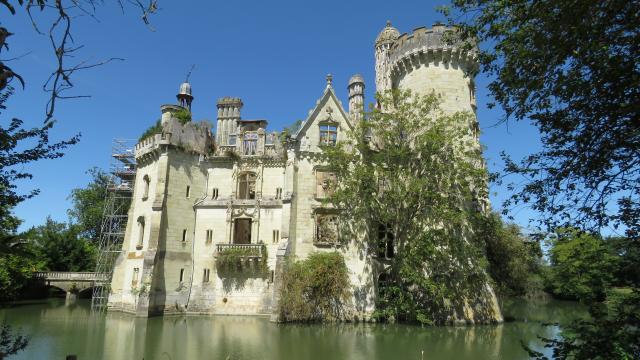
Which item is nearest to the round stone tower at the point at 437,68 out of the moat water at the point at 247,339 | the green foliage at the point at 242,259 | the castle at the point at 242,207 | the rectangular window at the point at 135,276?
the castle at the point at 242,207

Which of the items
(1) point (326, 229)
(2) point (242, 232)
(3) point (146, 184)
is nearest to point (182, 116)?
(3) point (146, 184)

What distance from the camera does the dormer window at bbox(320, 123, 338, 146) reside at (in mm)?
A: 28359

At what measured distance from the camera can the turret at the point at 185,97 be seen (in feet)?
107

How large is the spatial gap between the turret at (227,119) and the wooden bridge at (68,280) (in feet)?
58.0

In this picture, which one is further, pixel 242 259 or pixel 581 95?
pixel 242 259

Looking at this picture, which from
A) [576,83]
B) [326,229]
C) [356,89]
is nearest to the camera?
[576,83]

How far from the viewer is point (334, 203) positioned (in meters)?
25.4

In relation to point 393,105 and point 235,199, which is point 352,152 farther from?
point 235,199

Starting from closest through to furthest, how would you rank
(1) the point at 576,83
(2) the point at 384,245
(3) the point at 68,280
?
1. (1) the point at 576,83
2. (2) the point at 384,245
3. (3) the point at 68,280

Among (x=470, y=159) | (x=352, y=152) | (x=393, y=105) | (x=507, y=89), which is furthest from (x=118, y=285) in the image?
(x=507, y=89)

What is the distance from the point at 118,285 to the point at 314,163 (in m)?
16.0

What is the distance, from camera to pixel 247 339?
756 inches

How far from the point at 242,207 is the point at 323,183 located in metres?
6.07

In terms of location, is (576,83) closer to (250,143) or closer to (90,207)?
(250,143)
